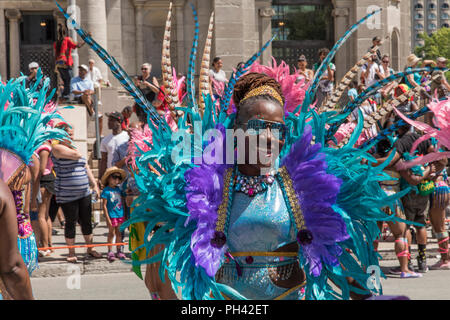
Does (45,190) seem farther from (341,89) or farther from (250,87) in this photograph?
(250,87)

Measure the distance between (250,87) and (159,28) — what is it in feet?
62.7

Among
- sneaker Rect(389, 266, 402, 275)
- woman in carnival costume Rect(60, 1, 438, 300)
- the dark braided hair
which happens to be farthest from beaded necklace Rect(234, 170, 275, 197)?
sneaker Rect(389, 266, 402, 275)

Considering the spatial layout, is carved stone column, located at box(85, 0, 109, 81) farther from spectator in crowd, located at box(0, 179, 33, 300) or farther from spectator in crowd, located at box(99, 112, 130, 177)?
spectator in crowd, located at box(0, 179, 33, 300)

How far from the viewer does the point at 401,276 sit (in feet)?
29.1

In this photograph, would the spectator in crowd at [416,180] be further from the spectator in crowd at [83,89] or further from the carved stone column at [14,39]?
the carved stone column at [14,39]

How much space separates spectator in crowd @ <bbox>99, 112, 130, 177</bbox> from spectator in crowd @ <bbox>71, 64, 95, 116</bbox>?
15.1ft

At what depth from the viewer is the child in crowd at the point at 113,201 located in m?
10.1

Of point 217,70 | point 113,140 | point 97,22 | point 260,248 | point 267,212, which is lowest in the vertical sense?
point 260,248

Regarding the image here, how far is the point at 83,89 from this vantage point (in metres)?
15.7

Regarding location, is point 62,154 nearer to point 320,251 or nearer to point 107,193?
point 107,193

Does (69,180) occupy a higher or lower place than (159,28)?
lower

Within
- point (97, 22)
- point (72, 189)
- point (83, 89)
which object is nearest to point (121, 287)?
point (72, 189)

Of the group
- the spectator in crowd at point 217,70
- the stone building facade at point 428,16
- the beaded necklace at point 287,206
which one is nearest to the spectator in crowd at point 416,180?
the beaded necklace at point 287,206

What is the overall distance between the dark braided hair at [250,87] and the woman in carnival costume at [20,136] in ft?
5.87
